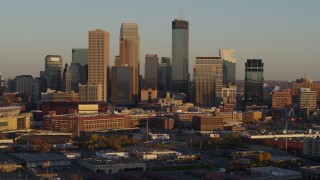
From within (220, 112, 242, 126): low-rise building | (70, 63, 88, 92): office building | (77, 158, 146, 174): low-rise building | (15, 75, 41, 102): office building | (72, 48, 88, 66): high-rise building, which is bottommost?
(77, 158, 146, 174): low-rise building

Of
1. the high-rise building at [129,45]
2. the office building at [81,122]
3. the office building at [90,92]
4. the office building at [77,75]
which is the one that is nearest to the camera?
the office building at [81,122]

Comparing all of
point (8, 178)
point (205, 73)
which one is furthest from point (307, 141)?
point (205, 73)

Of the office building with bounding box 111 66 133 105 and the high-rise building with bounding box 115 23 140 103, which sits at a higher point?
the high-rise building with bounding box 115 23 140 103

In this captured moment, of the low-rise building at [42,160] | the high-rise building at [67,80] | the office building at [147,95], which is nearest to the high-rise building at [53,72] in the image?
the high-rise building at [67,80]

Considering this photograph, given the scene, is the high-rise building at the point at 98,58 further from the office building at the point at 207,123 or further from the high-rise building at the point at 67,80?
the office building at the point at 207,123

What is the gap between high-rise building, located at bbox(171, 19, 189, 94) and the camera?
110 metres

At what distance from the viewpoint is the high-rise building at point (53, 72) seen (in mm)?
98981

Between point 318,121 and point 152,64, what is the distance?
4289 centimetres

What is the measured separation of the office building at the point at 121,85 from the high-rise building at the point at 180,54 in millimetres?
21764

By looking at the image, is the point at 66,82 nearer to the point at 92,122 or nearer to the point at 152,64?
the point at 152,64

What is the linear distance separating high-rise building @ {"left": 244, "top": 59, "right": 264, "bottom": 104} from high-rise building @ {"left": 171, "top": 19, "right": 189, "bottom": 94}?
17217 millimetres

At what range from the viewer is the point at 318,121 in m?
69.2

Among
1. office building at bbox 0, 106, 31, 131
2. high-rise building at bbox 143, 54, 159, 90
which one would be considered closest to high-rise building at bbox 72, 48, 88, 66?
high-rise building at bbox 143, 54, 159, 90

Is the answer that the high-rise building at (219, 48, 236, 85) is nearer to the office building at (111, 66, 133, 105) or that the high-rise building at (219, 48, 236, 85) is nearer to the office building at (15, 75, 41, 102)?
the office building at (111, 66, 133, 105)
